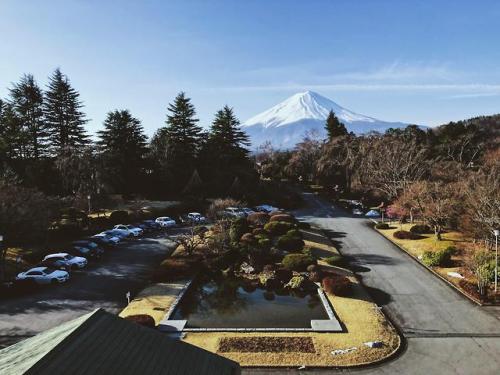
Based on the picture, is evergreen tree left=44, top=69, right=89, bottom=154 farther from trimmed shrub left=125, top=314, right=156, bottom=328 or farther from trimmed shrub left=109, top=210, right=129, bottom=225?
trimmed shrub left=125, top=314, right=156, bottom=328

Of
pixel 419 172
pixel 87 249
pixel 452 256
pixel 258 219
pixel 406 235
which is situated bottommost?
pixel 452 256

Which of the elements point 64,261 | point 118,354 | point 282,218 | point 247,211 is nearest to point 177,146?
Result: point 247,211

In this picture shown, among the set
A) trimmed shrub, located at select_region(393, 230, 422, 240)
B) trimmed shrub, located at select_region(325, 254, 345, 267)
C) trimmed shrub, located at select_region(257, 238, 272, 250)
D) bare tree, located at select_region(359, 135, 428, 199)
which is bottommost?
trimmed shrub, located at select_region(325, 254, 345, 267)

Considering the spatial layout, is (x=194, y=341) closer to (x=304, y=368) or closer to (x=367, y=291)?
(x=304, y=368)

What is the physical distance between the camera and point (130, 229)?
143 ft

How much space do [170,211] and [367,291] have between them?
108 feet

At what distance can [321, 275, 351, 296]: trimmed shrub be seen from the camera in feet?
84.9

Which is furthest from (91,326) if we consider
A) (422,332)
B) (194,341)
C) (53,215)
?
(53,215)

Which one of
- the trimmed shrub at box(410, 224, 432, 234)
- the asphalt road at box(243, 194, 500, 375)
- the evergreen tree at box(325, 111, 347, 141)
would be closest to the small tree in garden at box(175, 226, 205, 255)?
the asphalt road at box(243, 194, 500, 375)

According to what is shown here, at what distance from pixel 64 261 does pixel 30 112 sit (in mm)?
37794

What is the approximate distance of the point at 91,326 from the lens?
9.91m

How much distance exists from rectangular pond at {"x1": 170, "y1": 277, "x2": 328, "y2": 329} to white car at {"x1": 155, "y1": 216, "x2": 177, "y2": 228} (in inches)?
752

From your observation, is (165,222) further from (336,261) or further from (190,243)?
(336,261)

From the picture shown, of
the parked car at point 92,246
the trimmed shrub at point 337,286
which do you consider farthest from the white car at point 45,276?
the trimmed shrub at point 337,286
